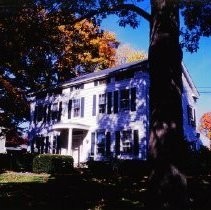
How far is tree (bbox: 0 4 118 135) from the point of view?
1354 centimetres

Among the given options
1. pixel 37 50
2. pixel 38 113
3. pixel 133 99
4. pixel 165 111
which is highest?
pixel 37 50

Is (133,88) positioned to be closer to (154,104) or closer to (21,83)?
(21,83)

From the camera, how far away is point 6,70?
3497cm

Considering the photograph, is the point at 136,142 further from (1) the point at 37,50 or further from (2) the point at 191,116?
(1) the point at 37,50

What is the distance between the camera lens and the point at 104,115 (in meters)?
30.4

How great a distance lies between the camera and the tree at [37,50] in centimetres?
1354

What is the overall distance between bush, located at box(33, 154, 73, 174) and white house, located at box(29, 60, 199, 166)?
A: 10.4 feet

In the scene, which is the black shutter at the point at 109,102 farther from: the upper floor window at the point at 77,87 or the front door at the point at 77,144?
the upper floor window at the point at 77,87

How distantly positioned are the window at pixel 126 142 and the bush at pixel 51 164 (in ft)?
14.7

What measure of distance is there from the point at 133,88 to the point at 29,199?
17491 millimetres

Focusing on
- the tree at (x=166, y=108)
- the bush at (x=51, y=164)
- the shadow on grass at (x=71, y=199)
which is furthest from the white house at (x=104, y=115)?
the tree at (x=166, y=108)

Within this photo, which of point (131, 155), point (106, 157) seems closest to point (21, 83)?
point (106, 157)

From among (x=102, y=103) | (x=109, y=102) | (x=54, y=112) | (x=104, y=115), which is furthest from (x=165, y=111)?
(x=54, y=112)

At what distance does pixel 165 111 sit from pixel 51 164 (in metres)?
18.9
